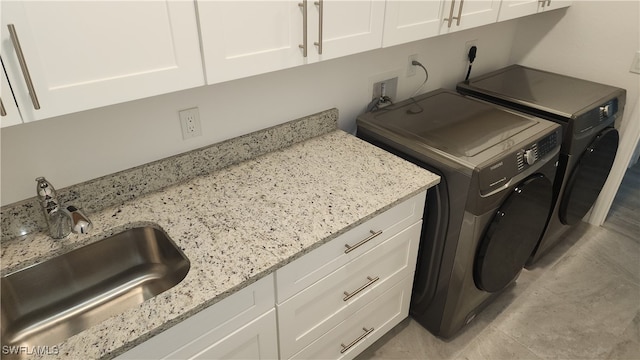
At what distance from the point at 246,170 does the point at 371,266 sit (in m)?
0.58

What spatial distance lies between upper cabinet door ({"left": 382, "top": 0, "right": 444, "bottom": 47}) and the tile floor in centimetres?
132

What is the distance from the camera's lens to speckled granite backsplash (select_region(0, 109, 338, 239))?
1.20 metres

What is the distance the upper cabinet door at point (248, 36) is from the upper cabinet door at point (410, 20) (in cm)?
37

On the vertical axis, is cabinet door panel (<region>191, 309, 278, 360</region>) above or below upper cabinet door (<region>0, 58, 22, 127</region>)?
below

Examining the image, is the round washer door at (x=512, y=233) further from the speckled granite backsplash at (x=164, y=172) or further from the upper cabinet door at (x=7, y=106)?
the upper cabinet door at (x=7, y=106)

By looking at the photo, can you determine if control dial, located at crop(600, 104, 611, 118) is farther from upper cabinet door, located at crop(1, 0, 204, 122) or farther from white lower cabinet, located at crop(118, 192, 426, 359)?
upper cabinet door, located at crop(1, 0, 204, 122)

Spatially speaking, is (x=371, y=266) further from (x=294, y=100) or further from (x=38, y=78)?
(x=38, y=78)

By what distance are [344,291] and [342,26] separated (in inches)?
34.8

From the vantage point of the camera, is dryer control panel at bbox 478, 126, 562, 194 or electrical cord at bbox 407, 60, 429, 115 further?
electrical cord at bbox 407, 60, 429, 115

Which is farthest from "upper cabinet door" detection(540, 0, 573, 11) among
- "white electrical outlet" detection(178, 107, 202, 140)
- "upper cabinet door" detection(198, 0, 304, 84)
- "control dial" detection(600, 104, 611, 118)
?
"white electrical outlet" detection(178, 107, 202, 140)

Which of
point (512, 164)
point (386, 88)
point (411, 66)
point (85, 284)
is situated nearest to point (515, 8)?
point (411, 66)

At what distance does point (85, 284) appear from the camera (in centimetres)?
129

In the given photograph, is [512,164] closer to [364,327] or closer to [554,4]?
[364,327]

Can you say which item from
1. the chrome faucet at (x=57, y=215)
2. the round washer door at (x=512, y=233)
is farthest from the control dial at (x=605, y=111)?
the chrome faucet at (x=57, y=215)
